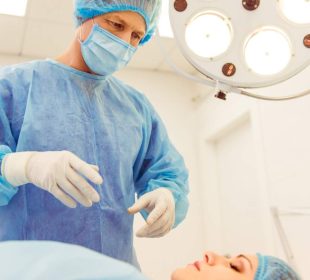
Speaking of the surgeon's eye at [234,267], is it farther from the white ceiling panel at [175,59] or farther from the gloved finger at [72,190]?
the white ceiling panel at [175,59]

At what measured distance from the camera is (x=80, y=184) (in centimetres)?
104

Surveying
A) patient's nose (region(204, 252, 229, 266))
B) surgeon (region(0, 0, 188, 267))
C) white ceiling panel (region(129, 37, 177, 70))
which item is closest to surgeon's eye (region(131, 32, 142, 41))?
surgeon (region(0, 0, 188, 267))

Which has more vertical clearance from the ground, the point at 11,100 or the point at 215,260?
the point at 11,100

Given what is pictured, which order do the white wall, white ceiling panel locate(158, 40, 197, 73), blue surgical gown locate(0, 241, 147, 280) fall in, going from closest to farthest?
blue surgical gown locate(0, 241, 147, 280), the white wall, white ceiling panel locate(158, 40, 197, 73)

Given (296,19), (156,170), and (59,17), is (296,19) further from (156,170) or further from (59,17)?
(59,17)

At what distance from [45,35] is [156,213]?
2.38 metres

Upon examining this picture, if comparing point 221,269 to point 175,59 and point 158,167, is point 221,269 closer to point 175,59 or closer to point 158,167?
point 158,167

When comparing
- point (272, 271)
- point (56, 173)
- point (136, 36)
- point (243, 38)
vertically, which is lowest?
point (272, 271)

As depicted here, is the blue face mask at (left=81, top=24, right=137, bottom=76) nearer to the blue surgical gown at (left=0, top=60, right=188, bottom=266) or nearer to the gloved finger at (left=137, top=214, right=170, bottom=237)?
the blue surgical gown at (left=0, top=60, right=188, bottom=266)

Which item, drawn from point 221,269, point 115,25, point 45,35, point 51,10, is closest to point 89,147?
point 115,25

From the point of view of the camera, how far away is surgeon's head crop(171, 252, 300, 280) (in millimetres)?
1114

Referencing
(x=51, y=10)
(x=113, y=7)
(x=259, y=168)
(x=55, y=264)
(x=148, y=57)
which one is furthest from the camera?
(x=148, y=57)

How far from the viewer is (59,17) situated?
296 centimetres

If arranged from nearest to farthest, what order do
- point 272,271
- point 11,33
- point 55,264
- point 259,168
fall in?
1. point 55,264
2. point 272,271
3. point 259,168
4. point 11,33
